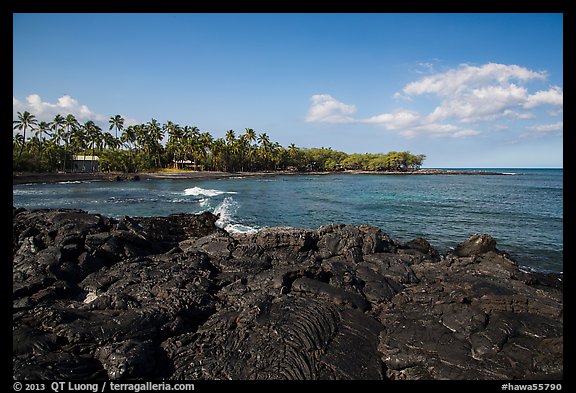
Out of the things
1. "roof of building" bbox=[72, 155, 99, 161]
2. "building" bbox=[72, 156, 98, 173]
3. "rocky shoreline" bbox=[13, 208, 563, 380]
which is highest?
"roof of building" bbox=[72, 155, 99, 161]

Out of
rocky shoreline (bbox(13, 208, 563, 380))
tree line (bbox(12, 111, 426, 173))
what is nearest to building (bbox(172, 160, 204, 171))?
tree line (bbox(12, 111, 426, 173))

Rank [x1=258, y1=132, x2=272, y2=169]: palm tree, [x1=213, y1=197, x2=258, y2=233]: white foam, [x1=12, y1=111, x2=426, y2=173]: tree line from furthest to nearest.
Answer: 1. [x1=258, y1=132, x2=272, y2=169]: palm tree
2. [x1=12, y1=111, x2=426, y2=173]: tree line
3. [x1=213, y1=197, x2=258, y2=233]: white foam

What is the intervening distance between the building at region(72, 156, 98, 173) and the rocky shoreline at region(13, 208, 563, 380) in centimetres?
9729

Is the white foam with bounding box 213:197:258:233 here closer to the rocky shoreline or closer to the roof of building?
the rocky shoreline

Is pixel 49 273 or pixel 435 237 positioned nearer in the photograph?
pixel 49 273

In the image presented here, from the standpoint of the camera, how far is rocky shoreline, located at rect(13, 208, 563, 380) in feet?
20.8

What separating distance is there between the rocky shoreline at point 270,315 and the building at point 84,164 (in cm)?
9729

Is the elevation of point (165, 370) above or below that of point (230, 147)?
below

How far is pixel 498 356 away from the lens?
263 inches

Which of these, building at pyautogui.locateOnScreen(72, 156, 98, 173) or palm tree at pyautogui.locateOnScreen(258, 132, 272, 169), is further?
palm tree at pyautogui.locateOnScreen(258, 132, 272, 169)

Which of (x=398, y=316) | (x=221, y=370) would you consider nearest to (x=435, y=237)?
(x=398, y=316)
